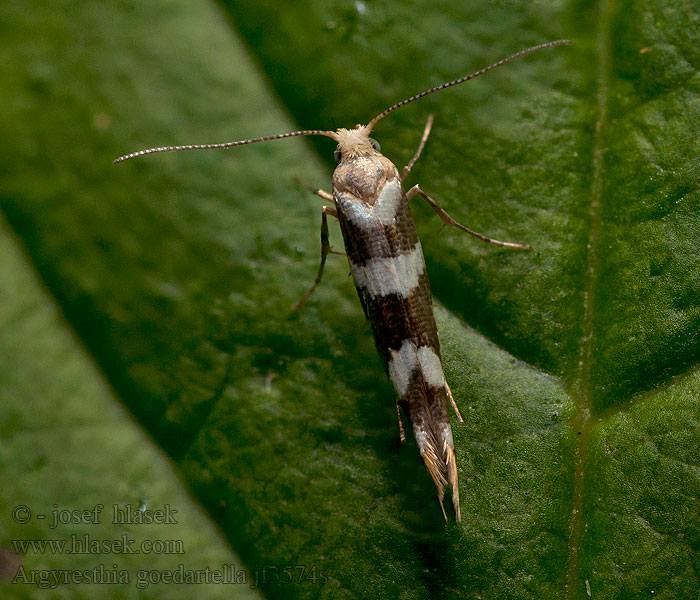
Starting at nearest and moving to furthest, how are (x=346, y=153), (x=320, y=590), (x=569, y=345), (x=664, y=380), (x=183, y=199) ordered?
(x=664, y=380)
(x=569, y=345)
(x=320, y=590)
(x=346, y=153)
(x=183, y=199)

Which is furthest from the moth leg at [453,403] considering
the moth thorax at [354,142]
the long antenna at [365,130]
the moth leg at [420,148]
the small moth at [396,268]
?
the long antenna at [365,130]

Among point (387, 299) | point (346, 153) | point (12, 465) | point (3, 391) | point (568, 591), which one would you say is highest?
point (346, 153)

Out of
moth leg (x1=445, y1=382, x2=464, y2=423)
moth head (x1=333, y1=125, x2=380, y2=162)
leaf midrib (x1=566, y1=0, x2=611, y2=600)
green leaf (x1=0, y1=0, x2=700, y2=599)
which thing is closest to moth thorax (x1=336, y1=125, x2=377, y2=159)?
moth head (x1=333, y1=125, x2=380, y2=162)

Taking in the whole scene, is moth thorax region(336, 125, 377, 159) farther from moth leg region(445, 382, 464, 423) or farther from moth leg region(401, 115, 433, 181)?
moth leg region(445, 382, 464, 423)

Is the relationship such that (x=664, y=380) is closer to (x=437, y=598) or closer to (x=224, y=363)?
(x=437, y=598)

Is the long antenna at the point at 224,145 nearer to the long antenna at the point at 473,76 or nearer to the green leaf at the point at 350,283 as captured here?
the green leaf at the point at 350,283

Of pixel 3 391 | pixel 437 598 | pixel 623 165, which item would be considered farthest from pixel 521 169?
pixel 3 391

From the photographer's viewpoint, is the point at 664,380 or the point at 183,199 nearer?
the point at 664,380

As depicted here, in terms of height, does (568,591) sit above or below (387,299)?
below
